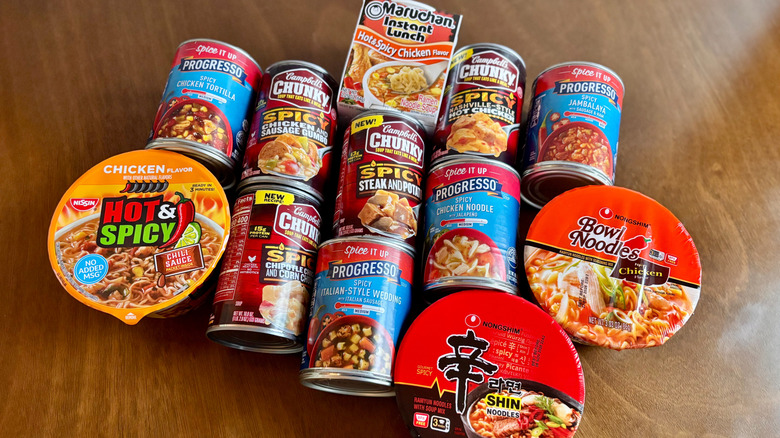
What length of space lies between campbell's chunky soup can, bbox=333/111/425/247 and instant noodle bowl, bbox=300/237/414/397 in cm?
7

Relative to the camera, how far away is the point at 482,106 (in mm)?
1834

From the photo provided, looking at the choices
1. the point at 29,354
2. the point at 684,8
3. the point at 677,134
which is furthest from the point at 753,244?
the point at 29,354

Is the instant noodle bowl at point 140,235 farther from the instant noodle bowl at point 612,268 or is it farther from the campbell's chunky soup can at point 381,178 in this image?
the instant noodle bowl at point 612,268

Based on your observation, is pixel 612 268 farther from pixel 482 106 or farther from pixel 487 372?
pixel 482 106

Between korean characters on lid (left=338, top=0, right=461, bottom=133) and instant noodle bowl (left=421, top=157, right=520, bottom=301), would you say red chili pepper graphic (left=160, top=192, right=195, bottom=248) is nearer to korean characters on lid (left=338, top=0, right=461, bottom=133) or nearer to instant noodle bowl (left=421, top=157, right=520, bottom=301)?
korean characters on lid (left=338, top=0, right=461, bottom=133)

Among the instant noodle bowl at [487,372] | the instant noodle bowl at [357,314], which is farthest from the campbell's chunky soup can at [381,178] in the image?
the instant noodle bowl at [487,372]

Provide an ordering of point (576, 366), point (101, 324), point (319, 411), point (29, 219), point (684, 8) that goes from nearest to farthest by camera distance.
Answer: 1. point (576, 366)
2. point (319, 411)
3. point (101, 324)
4. point (29, 219)
5. point (684, 8)

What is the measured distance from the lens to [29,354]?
5.56ft

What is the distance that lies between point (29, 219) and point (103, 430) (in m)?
0.82

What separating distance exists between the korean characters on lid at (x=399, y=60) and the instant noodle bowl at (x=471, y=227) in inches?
10.3

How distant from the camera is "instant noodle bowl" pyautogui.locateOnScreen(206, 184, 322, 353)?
1.58m

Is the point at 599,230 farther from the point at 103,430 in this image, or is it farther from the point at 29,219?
the point at 29,219

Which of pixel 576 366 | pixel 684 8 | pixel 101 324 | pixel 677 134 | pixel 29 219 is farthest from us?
pixel 684 8

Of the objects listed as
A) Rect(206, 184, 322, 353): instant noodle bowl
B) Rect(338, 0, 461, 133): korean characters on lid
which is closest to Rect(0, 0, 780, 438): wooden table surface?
Rect(206, 184, 322, 353): instant noodle bowl
